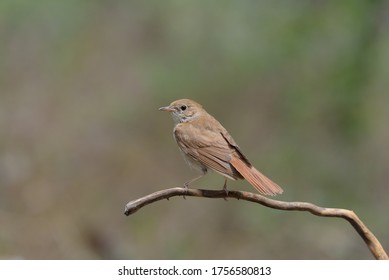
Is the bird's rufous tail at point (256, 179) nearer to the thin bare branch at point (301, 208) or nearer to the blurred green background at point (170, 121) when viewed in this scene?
the thin bare branch at point (301, 208)

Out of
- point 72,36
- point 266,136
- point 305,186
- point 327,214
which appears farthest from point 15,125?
point 327,214

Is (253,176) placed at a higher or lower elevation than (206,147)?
lower

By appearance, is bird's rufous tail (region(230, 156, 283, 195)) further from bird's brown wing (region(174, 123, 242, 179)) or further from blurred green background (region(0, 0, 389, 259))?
blurred green background (region(0, 0, 389, 259))

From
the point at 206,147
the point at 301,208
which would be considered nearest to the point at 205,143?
the point at 206,147

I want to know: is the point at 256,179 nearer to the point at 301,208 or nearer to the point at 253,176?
the point at 253,176

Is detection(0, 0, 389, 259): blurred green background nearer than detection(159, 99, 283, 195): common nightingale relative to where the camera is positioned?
No

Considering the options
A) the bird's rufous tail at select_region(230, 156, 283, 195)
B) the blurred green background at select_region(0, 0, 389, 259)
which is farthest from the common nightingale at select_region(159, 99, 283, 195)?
the blurred green background at select_region(0, 0, 389, 259)

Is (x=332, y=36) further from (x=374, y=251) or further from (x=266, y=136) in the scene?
(x=374, y=251)
